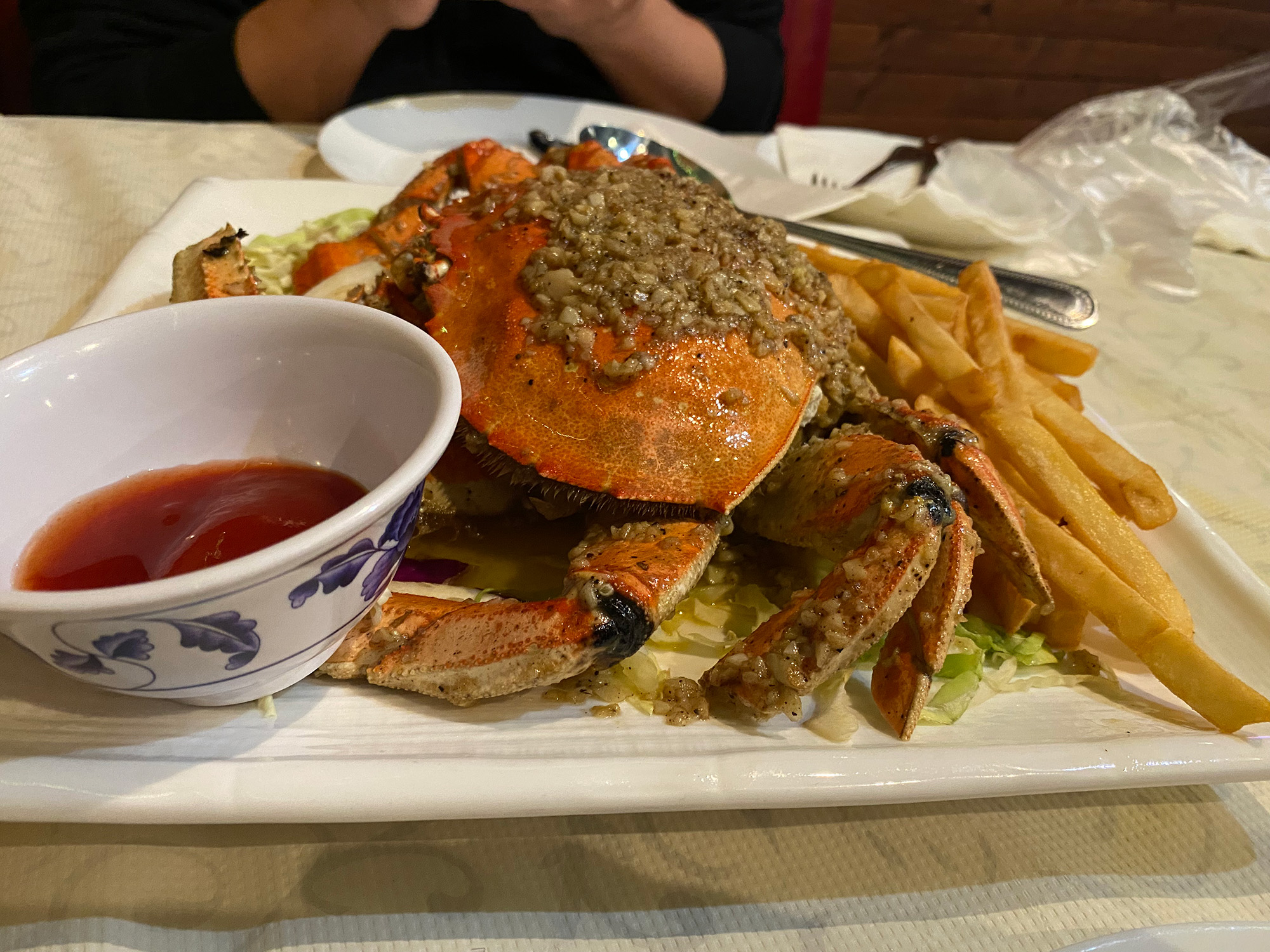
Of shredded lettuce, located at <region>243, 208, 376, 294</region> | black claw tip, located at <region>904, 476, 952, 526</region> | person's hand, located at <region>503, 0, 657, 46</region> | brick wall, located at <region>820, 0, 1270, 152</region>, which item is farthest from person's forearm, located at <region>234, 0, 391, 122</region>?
brick wall, located at <region>820, 0, 1270, 152</region>

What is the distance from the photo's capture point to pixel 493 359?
3.87 ft

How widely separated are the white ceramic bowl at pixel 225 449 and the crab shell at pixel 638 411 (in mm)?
267

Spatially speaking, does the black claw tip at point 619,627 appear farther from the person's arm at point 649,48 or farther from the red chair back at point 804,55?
the red chair back at point 804,55

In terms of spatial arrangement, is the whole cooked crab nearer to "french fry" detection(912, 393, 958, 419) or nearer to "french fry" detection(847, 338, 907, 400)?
"french fry" detection(912, 393, 958, 419)

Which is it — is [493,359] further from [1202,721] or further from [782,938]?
[1202,721]

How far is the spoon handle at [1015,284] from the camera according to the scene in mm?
2072

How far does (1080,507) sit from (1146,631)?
0.80 ft

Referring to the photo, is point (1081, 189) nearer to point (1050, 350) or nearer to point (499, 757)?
point (1050, 350)

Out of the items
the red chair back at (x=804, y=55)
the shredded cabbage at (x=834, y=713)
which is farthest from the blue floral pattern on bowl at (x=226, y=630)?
the red chair back at (x=804, y=55)

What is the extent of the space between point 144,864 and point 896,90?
644 centimetres

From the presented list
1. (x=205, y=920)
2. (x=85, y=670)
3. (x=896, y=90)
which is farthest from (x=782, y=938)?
(x=896, y=90)

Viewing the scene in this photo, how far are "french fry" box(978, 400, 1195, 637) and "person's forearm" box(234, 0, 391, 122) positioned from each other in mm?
2374

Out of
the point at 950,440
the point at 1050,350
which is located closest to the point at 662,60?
the point at 1050,350

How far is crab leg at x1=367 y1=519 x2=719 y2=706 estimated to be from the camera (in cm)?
89
